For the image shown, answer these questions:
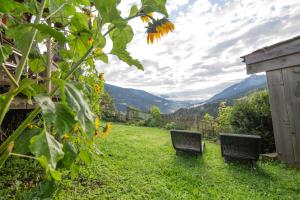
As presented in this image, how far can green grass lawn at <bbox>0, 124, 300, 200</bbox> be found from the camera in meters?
4.07

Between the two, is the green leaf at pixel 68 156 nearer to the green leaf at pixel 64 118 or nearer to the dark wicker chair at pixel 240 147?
the green leaf at pixel 64 118

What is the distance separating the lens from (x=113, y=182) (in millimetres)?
4488

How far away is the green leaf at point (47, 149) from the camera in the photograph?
0.55 m

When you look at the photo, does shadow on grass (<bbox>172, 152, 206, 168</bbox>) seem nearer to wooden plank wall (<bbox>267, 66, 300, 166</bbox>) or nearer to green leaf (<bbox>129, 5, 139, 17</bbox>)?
wooden plank wall (<bbox>267, 66, 300, 166</bbox>)

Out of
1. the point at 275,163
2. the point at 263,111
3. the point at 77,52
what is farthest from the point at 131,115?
the point at 77,52

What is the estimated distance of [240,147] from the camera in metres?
6.50

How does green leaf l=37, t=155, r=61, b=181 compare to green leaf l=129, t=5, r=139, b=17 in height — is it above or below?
below

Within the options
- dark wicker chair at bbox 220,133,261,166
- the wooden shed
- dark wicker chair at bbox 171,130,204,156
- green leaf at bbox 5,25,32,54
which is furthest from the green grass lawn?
green leaf at bbox 5,25,32,54

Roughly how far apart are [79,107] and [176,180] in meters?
4.94

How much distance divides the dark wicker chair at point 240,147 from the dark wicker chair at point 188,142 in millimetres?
764

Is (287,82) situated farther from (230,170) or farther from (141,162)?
(141,162)

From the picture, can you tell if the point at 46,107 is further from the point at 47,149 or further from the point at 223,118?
the point at 223,118

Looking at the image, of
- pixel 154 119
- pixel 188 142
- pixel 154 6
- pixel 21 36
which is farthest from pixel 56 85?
pixel 154 119

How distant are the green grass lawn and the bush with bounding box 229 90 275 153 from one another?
5.60ft
